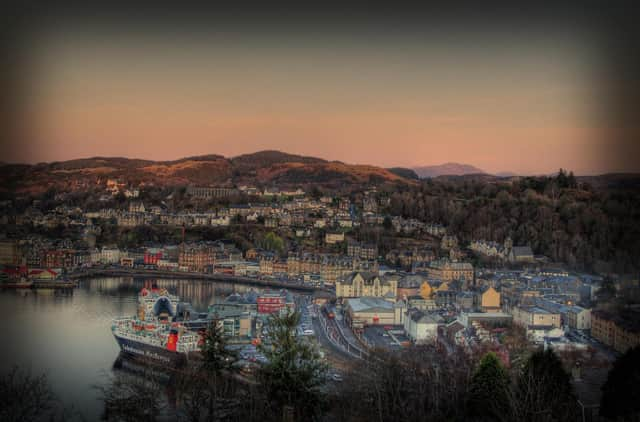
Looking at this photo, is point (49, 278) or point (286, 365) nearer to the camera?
point (286, 365)

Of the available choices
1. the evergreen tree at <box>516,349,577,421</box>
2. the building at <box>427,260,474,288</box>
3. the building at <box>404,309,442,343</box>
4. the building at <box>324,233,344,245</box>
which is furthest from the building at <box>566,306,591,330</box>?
the building at <box>324,233,344,245</box>

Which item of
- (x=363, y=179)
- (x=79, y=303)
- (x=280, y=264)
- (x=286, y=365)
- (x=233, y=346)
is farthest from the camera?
(x=363, y=179)

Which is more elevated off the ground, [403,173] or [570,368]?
[403,173]

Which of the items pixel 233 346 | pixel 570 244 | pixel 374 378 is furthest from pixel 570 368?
pixel 570 244

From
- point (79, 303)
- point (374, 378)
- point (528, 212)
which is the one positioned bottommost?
point (79, 303)

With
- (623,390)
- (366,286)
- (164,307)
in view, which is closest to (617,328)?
(623,390)

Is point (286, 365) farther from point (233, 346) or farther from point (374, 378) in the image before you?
point (233, 346)
